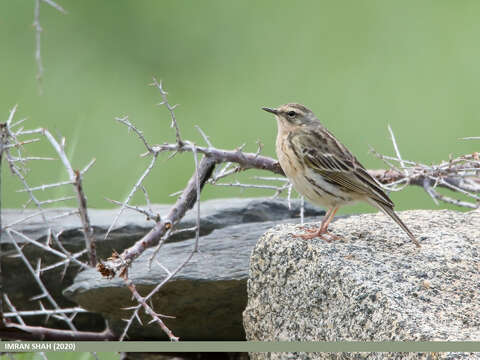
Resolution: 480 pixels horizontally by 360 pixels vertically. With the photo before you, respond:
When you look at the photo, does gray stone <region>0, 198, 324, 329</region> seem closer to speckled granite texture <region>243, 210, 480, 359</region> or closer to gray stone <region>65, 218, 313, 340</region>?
gray stone <region>65, 218, 313, 340</region>


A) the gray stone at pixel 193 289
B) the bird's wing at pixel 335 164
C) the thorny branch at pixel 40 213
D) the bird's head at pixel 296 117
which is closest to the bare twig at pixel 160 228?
the thorny branch at pixel 40 213

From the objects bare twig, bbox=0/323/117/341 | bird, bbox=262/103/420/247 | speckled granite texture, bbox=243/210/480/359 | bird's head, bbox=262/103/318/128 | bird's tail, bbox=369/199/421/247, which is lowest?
bare twig, bbox=0/323/117/341

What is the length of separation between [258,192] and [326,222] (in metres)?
5.61

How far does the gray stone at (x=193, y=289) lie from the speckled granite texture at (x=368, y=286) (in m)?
0.58

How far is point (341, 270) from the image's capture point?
13.8 ft

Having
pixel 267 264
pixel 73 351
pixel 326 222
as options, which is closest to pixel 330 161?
pixel 326 222

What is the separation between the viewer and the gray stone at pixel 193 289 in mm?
5285

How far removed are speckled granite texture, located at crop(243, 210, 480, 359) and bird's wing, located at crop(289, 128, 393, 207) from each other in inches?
9.6

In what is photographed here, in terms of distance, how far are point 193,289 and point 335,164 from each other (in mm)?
1239

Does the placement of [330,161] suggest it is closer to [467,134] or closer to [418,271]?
[418,271]

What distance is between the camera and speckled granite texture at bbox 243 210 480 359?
3.86m

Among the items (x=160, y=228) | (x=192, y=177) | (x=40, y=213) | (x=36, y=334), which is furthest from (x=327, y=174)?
(x=36, y=334)

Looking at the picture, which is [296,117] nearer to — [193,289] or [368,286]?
[193,289]

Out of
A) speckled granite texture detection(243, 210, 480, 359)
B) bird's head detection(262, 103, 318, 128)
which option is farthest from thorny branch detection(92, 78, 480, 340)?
speckled granite texture detection(243, 210, 480, 359)
